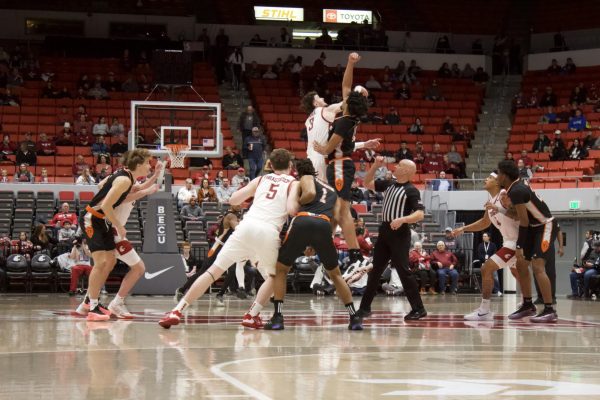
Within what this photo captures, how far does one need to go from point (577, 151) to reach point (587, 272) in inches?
312

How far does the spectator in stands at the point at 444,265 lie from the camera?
22.3m

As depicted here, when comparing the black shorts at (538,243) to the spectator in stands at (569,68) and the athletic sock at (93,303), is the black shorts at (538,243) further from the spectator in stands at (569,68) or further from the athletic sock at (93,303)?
the spectator in stands at (569,68)

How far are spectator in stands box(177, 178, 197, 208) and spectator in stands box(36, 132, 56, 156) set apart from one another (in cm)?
432

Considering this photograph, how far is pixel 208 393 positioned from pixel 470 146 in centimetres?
2694

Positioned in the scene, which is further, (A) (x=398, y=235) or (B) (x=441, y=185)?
(B) (x=441, y=185)

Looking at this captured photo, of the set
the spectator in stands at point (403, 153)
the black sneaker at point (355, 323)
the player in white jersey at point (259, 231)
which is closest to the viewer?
the player in white jersey at point (259, 231)

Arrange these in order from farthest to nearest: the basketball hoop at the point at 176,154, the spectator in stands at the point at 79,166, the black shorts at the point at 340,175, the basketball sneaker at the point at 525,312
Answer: the spectator in stands at the point at 79,166 < the basketball hoop at the point at 176,154 < the basketball sneaker at the point at 525,312 < the black shorts at the point at 340,175

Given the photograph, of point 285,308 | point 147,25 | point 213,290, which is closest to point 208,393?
point 285,308

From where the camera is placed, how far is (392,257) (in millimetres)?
11430

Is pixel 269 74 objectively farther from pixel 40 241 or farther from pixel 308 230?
pixel 308 230

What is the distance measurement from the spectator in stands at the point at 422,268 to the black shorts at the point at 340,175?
1102 cm

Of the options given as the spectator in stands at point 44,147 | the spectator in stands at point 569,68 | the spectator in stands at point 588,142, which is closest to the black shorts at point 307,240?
the spectator in stands at point 44,147

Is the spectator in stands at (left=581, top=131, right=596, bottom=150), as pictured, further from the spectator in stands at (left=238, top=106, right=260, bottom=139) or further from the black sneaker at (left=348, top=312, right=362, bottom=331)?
the black sneaker at (left=348, top=312, right=362, bottom=331)

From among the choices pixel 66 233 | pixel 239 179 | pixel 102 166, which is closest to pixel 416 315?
pixel 66 233
